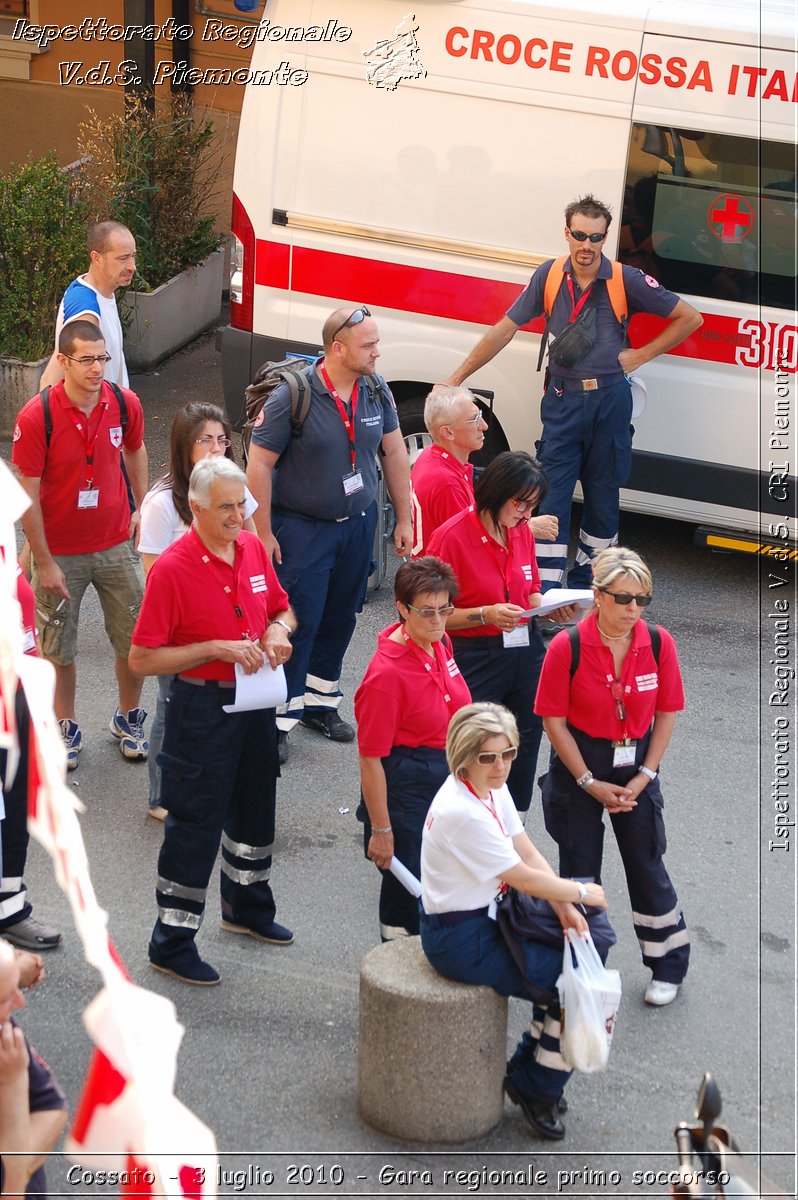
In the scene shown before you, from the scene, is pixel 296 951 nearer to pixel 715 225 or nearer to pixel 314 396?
pixel 314 396

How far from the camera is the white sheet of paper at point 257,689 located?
4.39 meters

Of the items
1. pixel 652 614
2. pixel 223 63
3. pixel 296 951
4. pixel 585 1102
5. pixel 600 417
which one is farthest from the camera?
pixel 223 63

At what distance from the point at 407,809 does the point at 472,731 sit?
0.71 meters

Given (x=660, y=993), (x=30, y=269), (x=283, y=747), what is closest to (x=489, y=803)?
(x=660, y=993)

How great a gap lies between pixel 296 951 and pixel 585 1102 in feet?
3.68

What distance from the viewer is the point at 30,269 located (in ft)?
31.0

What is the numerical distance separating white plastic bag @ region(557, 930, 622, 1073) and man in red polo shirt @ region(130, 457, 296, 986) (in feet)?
4.01

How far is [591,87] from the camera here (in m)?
7.34

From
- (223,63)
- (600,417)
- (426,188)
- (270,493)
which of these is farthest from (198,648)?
(223,63)

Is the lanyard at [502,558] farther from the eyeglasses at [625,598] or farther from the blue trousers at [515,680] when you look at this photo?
the eyeglasses at [625,598]

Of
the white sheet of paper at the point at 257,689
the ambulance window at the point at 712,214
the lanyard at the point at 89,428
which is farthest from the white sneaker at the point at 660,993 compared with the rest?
the ambulance window at the point at 712,214

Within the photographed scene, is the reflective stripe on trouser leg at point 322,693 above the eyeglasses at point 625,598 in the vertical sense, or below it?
below

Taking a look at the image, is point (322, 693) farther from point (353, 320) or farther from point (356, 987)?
point (356, 987)

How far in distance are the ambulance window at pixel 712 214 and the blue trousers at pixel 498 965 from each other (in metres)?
4.51
